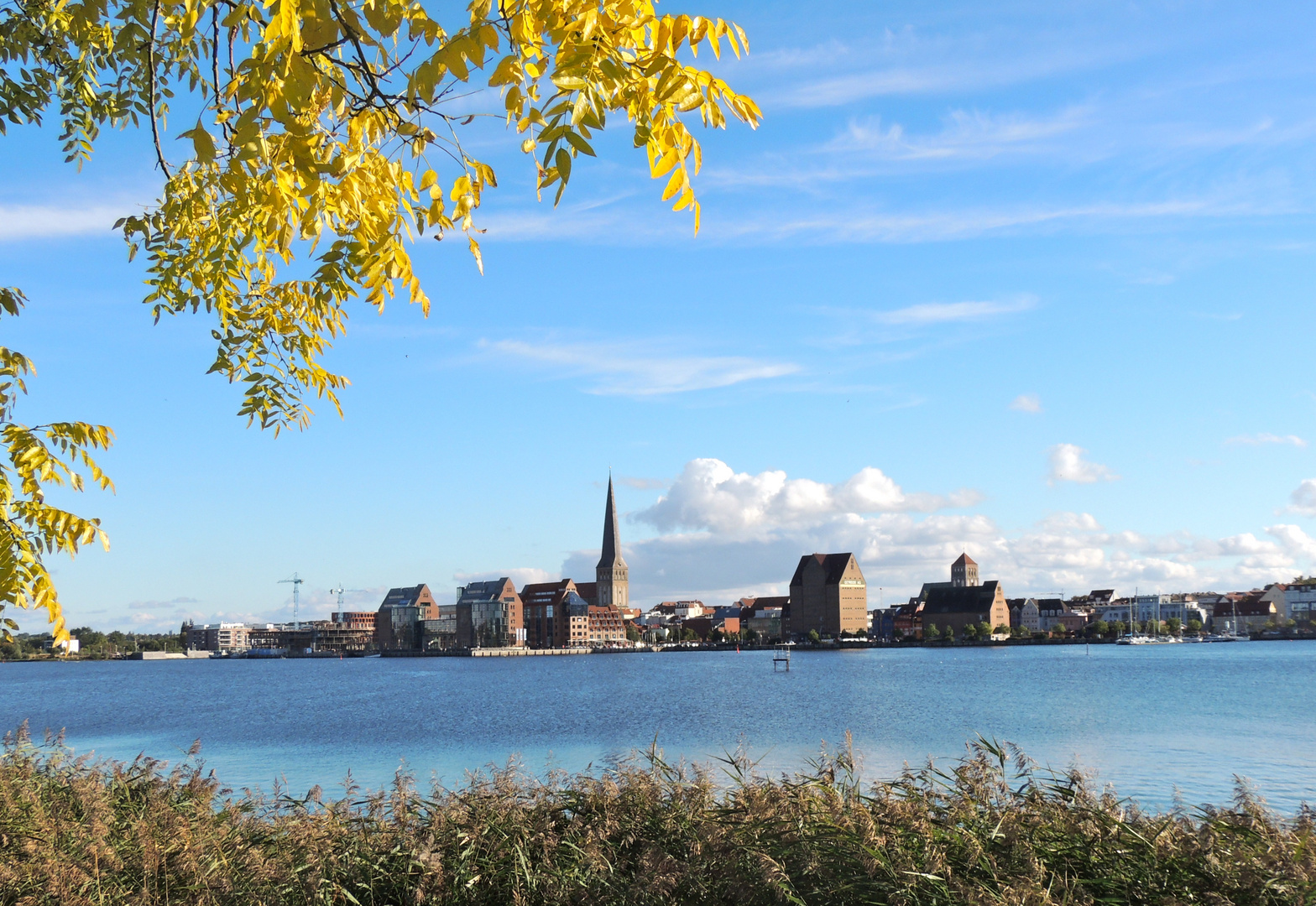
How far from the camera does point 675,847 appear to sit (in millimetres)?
5742

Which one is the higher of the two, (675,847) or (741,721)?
(675,847)

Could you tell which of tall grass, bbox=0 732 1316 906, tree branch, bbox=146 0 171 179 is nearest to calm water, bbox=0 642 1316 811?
tall grass, bbox=0 732 1316 906

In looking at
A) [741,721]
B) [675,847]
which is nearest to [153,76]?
[675,847]

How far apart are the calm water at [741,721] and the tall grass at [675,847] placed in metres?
1.61

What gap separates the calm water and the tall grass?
1.61m

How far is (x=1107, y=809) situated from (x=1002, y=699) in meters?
56.1

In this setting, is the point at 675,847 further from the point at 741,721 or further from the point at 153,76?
the point at 741,721

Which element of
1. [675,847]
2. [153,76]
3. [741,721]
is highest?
[153,76]

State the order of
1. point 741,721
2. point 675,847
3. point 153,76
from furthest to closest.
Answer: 1. point 741,721
2. point 675,847
3. point 153,76

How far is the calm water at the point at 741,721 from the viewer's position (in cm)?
2811

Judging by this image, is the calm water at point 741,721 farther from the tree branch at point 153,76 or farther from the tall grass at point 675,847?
the tree branch at point 153,76

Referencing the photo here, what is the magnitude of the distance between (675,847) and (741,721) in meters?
40.9

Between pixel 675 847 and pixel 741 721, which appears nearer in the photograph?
pixel 675 847

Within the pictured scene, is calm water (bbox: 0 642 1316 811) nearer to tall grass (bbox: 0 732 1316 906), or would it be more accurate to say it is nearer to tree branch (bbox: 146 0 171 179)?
tall grass (bbox: 0 732 1316 906)
